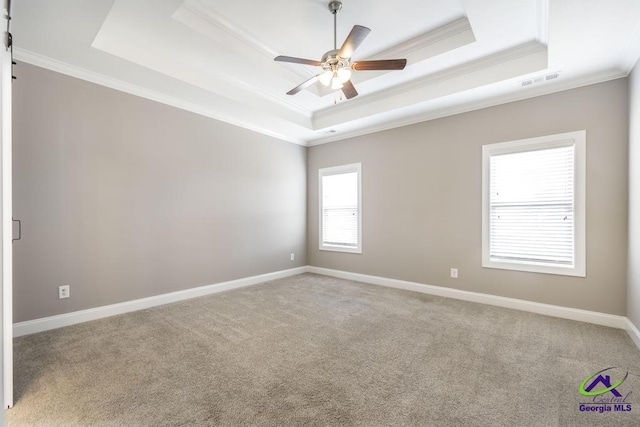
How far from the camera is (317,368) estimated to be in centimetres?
221

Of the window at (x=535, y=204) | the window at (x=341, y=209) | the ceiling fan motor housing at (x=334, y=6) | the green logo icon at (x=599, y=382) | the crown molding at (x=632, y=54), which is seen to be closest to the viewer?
the green logo icon at (x=599, y=382)

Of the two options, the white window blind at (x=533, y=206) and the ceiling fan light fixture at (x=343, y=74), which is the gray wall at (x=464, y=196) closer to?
the white window blind at (x=533, y=206)

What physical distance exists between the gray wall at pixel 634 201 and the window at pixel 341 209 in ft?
10.7

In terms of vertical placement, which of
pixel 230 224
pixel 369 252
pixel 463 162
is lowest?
pixel 369 252

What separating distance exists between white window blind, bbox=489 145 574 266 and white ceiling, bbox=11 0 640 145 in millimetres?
805

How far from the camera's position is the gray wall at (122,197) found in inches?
111

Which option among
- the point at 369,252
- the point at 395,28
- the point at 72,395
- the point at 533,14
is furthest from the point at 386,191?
the point at 72,395

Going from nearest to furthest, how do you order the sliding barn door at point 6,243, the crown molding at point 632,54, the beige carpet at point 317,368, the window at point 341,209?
the sliding barn door at point 6,243
the beige carpet at point 317,368
the crown molding at point 632,54
the window at point 341,209

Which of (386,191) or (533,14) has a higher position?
(533,14)

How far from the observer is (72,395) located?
186 centimetres

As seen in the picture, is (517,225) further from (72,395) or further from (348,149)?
(72,395)

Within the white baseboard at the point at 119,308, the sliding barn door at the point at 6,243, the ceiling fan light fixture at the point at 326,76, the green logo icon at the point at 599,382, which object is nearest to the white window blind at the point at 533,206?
the green logo icon at the point at 599,382

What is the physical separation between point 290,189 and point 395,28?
3.26 metres

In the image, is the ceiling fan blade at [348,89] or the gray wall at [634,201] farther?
the ceiling fan blade at [348,89]
